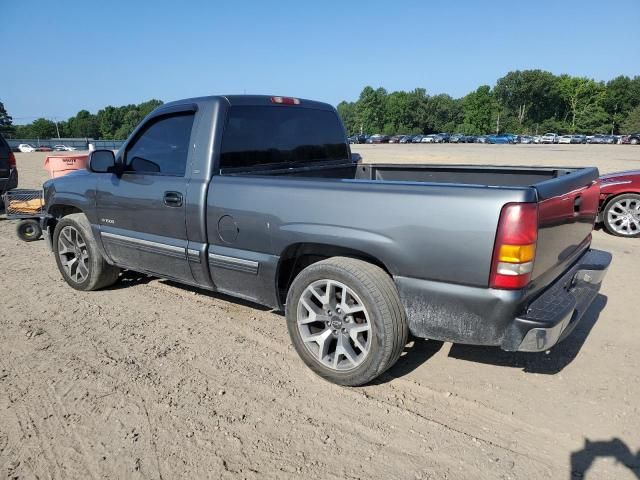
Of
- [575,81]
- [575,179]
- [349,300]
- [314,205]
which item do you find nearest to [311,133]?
[314,205]

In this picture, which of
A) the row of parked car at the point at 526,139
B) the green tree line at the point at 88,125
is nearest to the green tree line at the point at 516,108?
the row of parked car at the point at 526,139

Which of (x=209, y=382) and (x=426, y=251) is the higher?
(x=426, y=251)

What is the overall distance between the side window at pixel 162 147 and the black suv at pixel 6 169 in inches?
277

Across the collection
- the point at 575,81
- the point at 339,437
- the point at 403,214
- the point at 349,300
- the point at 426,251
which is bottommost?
the point at 339,437

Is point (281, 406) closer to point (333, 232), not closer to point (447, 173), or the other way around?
point (333, 232)

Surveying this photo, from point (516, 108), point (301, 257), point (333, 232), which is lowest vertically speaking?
point (301, 257)

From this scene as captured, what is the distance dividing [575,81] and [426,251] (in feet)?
370

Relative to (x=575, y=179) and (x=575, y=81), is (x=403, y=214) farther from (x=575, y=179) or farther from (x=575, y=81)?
(x=575, y=81)

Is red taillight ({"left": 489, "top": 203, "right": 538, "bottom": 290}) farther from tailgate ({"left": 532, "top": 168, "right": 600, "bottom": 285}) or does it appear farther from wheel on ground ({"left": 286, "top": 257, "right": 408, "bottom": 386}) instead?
wheel on ground ({"left": 286, "top": 257, "right": 408, "bottom": 386})

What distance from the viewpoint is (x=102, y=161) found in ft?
13.4

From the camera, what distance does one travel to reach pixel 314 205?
2.93 metres

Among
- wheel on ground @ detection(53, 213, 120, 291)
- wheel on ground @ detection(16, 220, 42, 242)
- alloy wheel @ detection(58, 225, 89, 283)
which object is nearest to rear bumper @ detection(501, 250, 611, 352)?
wheel on ground @ detection(53, 213, 120, 291)

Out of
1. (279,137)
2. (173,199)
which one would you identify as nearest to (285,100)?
(279,137)

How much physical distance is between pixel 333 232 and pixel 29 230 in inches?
243
